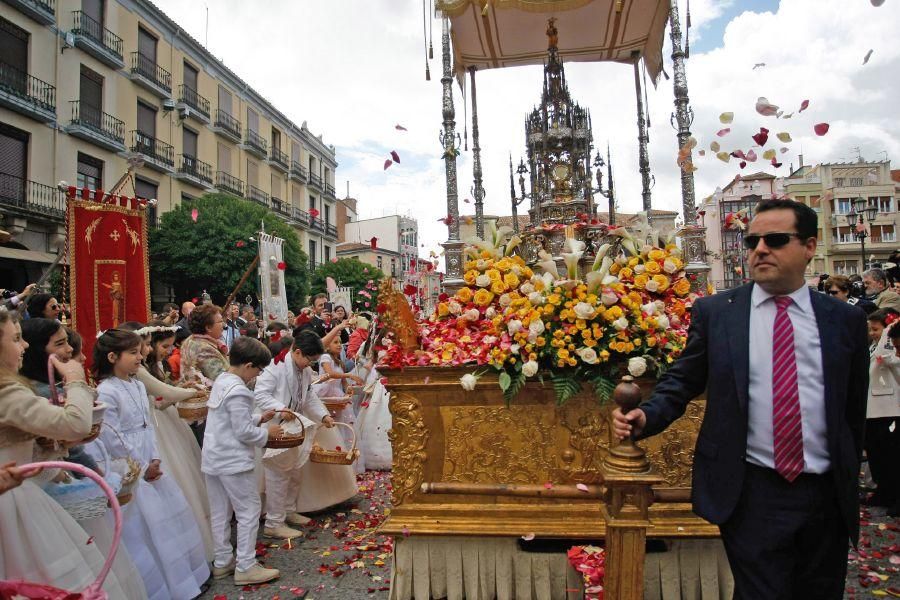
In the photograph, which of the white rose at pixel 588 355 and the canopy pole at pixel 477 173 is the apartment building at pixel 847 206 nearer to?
the canopy pole at pixel 477 173

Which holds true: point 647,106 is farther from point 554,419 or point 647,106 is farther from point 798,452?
point 798,452

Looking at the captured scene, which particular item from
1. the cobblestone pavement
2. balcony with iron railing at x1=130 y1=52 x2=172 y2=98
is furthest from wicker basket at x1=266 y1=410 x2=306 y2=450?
balcony with iron railing at x1=130 y1=52 x2=172 y2=98

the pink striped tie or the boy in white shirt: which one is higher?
the pink striped tie

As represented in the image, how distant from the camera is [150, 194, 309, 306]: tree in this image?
76.3 ft

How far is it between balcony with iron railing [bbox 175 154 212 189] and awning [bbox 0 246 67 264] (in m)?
8.31

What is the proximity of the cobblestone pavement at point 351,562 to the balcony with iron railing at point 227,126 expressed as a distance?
27835 millimetres

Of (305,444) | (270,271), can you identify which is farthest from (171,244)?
(305,444)

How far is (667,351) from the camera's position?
3.28 m

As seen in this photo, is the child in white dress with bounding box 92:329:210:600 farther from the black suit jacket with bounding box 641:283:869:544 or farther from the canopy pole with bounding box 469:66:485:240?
the canopy pole with bounding box 469:66:485:240

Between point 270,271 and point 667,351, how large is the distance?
8.28m

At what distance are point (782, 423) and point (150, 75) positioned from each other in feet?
92.9

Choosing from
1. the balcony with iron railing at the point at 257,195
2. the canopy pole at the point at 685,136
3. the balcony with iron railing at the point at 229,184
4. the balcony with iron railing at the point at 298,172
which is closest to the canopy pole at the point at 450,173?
the canopy pole at the point at 685,136

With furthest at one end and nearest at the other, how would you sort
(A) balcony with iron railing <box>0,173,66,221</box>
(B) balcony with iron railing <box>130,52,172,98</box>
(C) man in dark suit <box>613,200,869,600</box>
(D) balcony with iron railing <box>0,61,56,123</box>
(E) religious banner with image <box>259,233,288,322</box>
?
(B) balcony with iron railing <box>130,52,172,98</box>, (A) balcony with iron railing <box>0,173,66,221</box>, (D) balcony with iron railing <box>0,61,56,123</box>, (E) religious banner with image <box>259,233,288,322</box>, (C) man in dark suit <box>613,200,869,600</box>

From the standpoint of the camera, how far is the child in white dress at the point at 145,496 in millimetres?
3373
